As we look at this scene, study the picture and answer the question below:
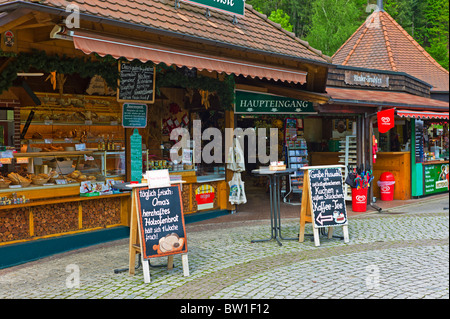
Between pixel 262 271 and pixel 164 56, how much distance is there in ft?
11.0

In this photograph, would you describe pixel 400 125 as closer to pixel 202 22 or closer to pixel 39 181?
pixel 202 22

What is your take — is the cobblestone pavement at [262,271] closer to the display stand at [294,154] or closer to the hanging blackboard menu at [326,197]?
the hanging blackboard menu at [326,197]

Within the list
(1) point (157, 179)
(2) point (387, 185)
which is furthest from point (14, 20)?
(2) point (387, 185)

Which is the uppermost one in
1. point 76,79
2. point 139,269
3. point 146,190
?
point 76,79

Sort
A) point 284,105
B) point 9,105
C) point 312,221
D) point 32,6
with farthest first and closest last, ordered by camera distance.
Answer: point 284,105 → point 9,105 → point 312,221 → point 32,6

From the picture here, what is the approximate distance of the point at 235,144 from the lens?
34.0ft

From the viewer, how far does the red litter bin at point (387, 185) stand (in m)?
12.6

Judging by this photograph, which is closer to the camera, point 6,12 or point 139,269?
point 6,12

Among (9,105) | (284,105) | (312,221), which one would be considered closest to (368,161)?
(284,105)

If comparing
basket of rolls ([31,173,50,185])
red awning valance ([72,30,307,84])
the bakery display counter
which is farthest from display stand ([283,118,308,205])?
basket of rolls ([31,173,50,185])

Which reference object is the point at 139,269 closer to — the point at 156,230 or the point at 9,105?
the point at 156,230

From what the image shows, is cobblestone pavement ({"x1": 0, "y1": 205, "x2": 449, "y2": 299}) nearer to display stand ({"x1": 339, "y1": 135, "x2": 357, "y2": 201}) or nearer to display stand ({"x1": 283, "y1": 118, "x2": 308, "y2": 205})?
display stand ({"x1": 339, "y1": 135, "x2": 357, "y2": 201})

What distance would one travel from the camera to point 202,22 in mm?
8461
